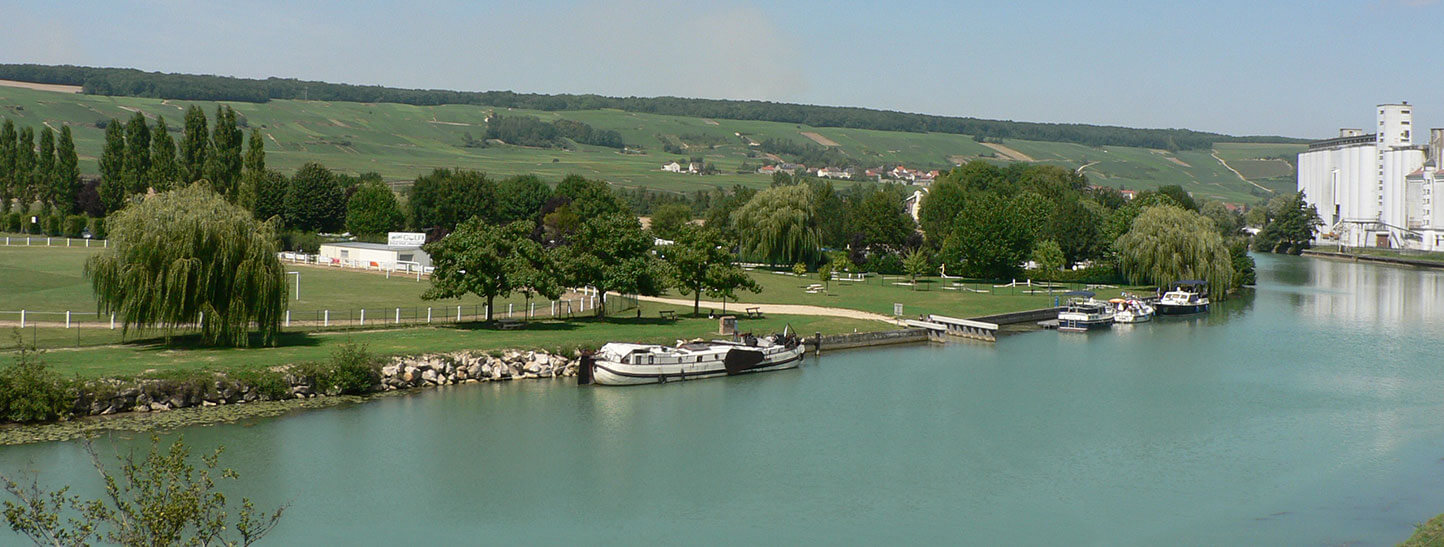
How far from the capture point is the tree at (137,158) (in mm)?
93500

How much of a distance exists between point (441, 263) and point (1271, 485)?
1305 inches

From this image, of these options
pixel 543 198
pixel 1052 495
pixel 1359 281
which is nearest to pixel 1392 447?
pixel 1052 495

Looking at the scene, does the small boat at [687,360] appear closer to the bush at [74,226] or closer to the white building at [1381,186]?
the bush at [74,226]

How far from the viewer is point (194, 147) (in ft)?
304

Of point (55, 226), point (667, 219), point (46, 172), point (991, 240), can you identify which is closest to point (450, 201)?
point (667, 219)

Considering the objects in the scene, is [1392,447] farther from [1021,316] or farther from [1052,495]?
[1021,316]

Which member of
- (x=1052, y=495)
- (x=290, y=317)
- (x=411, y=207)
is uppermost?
(x=411, y=207)

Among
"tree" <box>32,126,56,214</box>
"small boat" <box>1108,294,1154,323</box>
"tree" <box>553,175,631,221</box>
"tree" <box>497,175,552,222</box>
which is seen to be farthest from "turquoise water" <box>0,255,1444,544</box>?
"tree" <box>32,126,56,214</box>

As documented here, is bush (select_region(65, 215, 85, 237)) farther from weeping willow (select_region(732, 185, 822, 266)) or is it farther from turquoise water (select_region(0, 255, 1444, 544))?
turquoise water (select_region(0, 255, 1444, 544))

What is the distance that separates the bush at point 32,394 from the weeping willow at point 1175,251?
218ft

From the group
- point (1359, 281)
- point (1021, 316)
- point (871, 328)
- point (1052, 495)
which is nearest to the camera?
point (1052, 495)

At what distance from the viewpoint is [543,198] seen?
11681cm

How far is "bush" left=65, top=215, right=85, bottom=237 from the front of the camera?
95.4m

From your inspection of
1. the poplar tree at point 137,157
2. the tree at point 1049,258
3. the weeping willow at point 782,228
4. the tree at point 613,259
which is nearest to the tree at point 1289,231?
the tree at point 1049,258
